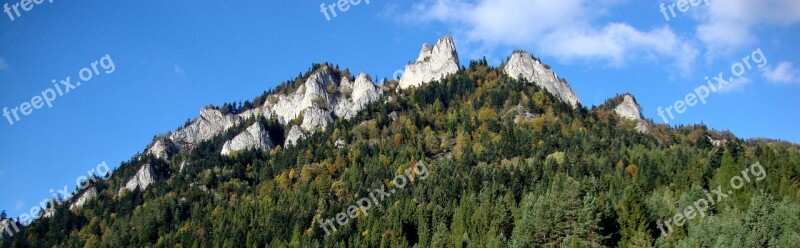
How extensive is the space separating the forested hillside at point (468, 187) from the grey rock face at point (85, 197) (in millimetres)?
3910

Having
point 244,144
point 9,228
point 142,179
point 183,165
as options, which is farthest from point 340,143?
point 9,228

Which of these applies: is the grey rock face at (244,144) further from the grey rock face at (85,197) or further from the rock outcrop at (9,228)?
the rock outcrop at (9,228)

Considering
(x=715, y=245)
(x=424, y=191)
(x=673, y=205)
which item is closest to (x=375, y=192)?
(x=424, y=191)

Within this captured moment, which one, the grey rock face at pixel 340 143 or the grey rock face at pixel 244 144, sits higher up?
the grey rock face at pixel 244 144

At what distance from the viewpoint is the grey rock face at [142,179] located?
176125mm

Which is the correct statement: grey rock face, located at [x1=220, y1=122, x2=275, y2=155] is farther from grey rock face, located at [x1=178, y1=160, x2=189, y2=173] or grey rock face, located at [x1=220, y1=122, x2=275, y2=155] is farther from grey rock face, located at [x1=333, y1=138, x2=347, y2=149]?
grey rock face, located at [x1=333, y1=138, x2=347, y2=149]

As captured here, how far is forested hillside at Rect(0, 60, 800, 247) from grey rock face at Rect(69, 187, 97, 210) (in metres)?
3.91

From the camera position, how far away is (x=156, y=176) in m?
182

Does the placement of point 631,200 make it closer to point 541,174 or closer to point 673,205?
point 673,205

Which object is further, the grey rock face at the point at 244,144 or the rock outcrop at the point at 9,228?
the grey rock face at the point at 244,144

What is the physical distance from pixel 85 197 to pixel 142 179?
12.9 m

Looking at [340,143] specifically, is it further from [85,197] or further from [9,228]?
[9,228]

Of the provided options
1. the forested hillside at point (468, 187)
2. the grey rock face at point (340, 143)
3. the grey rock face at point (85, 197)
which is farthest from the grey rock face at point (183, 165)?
the grey rock face at point (340, 143)

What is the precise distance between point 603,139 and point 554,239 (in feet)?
247
